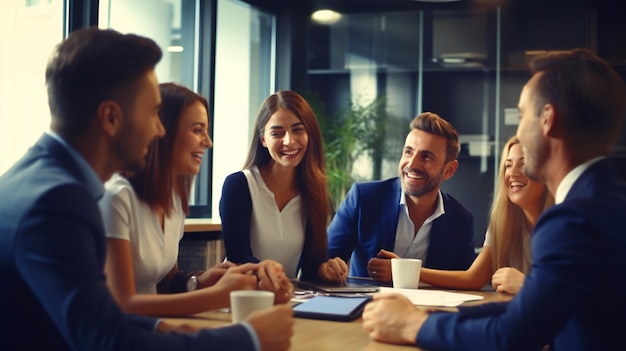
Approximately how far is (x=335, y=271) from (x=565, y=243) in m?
1.22

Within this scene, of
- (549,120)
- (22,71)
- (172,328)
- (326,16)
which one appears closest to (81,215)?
(172,328)

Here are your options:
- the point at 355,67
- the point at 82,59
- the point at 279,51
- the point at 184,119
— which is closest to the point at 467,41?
the point at 355,67

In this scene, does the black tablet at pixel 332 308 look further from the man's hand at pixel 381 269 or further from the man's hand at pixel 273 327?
the man's hand at pixel 381 269

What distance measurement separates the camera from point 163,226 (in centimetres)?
210

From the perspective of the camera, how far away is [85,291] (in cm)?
Answer: 123

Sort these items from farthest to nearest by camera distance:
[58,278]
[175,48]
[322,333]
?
[175,48]
[322,333]
[58,278]

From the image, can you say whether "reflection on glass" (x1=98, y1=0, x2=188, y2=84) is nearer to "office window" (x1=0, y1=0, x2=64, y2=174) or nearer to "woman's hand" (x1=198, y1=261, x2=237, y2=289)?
"office window" (x1=0, y1=0, x2=64, y2=174)

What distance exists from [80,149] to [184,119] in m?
0.82

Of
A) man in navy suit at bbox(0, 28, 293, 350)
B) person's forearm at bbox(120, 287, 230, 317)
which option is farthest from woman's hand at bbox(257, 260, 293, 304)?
man in navy suit at bbox(0, 28, 293, 350)

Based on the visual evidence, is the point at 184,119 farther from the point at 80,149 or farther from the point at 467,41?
the point at 467,41

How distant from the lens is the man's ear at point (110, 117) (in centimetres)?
144

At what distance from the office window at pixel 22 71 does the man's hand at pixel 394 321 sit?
229 centimetres

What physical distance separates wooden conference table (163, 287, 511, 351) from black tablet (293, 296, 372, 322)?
18 millimetres

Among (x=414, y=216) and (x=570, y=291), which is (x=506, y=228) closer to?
(x=414, y=216)
